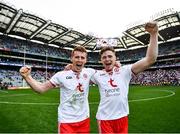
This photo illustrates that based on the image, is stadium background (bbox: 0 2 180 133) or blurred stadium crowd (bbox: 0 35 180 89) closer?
stadium background (bbox: 0 2 180 133)

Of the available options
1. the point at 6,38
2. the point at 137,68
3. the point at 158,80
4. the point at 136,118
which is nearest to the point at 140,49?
the point at 158,80

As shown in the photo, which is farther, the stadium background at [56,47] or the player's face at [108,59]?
the stadium background at [56,47]

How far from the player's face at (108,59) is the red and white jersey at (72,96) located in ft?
1.41

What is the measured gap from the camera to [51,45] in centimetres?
8556

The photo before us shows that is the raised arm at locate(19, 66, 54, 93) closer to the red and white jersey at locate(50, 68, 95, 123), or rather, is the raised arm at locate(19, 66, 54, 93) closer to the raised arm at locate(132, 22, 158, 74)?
the red and white jersey at locate(50, 68, 95, 123)

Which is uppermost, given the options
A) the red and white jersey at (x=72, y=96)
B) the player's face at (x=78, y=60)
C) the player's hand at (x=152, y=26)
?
the player's hand at (x=152, y=26)

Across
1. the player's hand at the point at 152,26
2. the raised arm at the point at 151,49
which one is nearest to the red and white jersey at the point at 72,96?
the raised arm at the point at 151,49

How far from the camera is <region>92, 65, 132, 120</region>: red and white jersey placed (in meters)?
4.92

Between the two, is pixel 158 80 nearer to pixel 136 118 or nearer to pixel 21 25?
pixel 21 25

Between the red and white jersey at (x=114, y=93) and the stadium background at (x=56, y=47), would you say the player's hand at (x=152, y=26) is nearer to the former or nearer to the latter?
the red and white jersey at (x=114, y=93)

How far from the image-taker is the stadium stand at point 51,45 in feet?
195

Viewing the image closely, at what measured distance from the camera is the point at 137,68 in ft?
16.4

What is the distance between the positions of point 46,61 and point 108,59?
61579mm

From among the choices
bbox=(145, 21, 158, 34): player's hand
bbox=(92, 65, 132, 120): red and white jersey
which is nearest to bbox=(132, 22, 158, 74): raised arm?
bbox=(145, 21, 158, 34): player's hand
